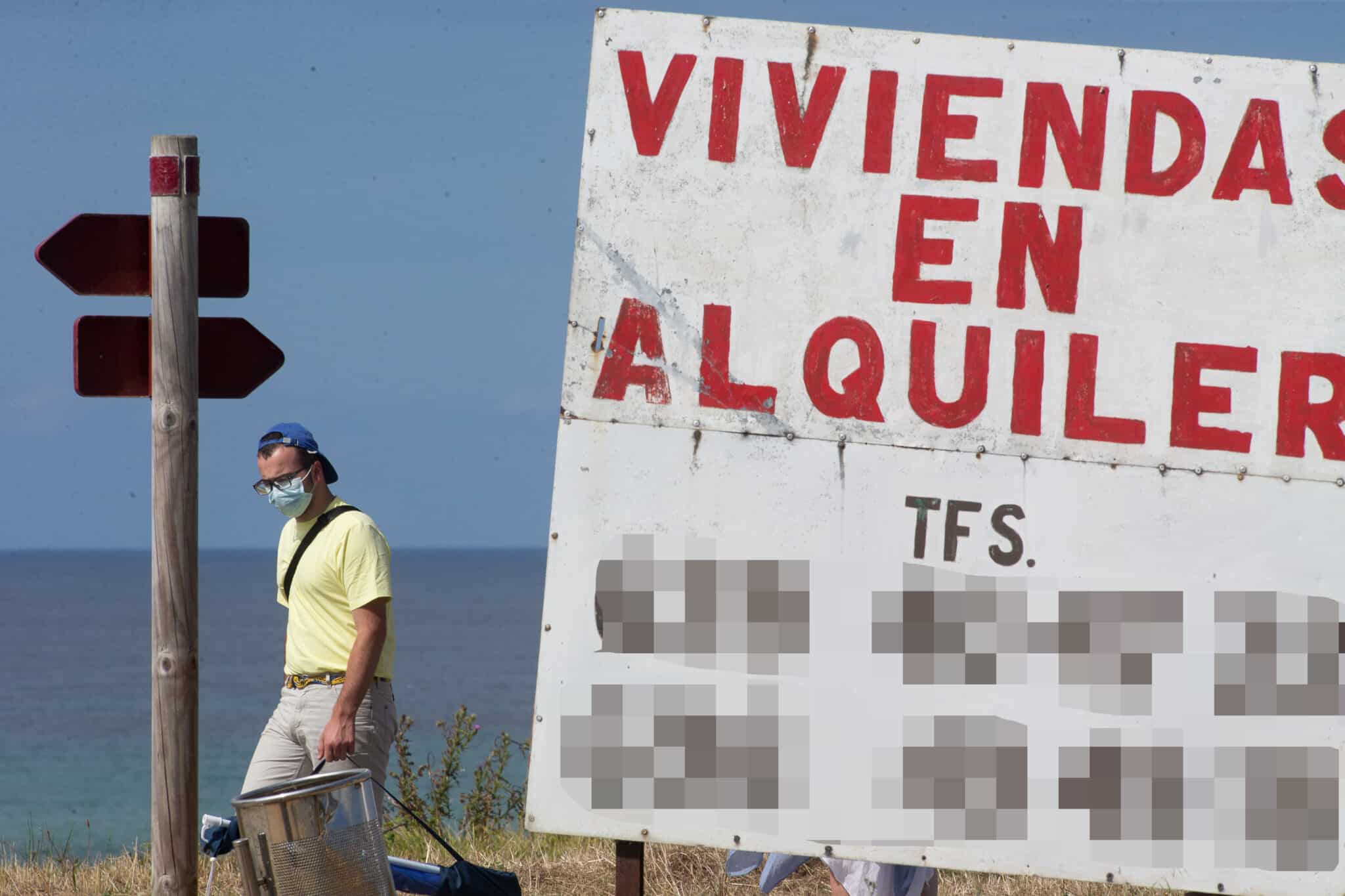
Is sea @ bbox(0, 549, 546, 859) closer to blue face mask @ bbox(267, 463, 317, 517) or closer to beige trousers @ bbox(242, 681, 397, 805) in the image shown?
beige trousers @ bbox(242, 681, 397, 805)

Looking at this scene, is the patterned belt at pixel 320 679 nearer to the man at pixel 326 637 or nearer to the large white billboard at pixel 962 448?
the man at pixel 326 637

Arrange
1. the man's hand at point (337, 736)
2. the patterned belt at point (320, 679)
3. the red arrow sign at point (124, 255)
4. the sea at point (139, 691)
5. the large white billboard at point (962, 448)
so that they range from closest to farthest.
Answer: the large white billboard at point (962, 448) < the red arrow sign at point (124, 255) < the man's hand at point (337, 736) < the patterned belt at point (320, 679) < the sea at point (139, 691)

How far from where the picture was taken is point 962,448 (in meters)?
5.34

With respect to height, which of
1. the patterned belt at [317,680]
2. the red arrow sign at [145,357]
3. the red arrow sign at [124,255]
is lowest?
the patterned belt at [317,680]

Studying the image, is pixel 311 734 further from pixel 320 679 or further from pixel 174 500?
pixel 174 500

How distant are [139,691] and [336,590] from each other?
59380 millimetres

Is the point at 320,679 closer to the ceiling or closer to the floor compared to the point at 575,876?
closer to the ceiling

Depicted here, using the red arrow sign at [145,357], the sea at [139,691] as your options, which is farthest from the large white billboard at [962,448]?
the sea at [139,691]

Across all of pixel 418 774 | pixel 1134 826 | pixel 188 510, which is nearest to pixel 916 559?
pixel 1134 826

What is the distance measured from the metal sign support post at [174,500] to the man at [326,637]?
1.34ft

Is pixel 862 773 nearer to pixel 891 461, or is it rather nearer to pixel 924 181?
pixel 891 461

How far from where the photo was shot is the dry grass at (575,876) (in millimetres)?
6824

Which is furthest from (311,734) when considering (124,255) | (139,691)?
(139,691)

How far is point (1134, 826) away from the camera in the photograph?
17.7 ft
